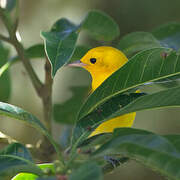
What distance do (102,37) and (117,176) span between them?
7.53 ft

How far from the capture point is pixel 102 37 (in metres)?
2.33

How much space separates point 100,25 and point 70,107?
0.81 meters

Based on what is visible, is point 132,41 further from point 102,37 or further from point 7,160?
point 7,160

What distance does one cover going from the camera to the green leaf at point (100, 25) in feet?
6.95

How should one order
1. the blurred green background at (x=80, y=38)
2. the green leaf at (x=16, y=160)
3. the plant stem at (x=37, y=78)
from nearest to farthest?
the green leaf at (x=16, y=160) → the plant stem at (x=37, y=78) → the blurred green background at (x=80, y=38)

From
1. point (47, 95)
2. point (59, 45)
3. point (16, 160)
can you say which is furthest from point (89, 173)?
point (47, 95)

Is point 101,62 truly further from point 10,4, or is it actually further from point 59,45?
point 59,45

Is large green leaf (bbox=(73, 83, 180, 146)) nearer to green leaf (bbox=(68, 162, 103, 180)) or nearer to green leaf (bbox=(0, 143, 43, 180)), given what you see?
green leaf (bbox=(0, 143, 43, 180))

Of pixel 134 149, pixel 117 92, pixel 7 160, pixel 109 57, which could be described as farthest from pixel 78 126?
pixel 109 57

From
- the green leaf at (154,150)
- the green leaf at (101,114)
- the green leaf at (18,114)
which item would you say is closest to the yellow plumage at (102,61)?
the green leaf at (101,114)

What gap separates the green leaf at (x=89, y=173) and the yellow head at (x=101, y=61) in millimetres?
1275

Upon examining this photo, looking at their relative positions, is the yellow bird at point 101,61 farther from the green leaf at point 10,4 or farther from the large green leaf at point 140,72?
the large green leaf at point 140,72

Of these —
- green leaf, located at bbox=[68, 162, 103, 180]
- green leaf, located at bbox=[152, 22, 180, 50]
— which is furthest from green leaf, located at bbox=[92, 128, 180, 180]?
green leaf, located at bbox=[152, 22, 180, 50]

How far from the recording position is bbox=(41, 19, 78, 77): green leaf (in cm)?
135
